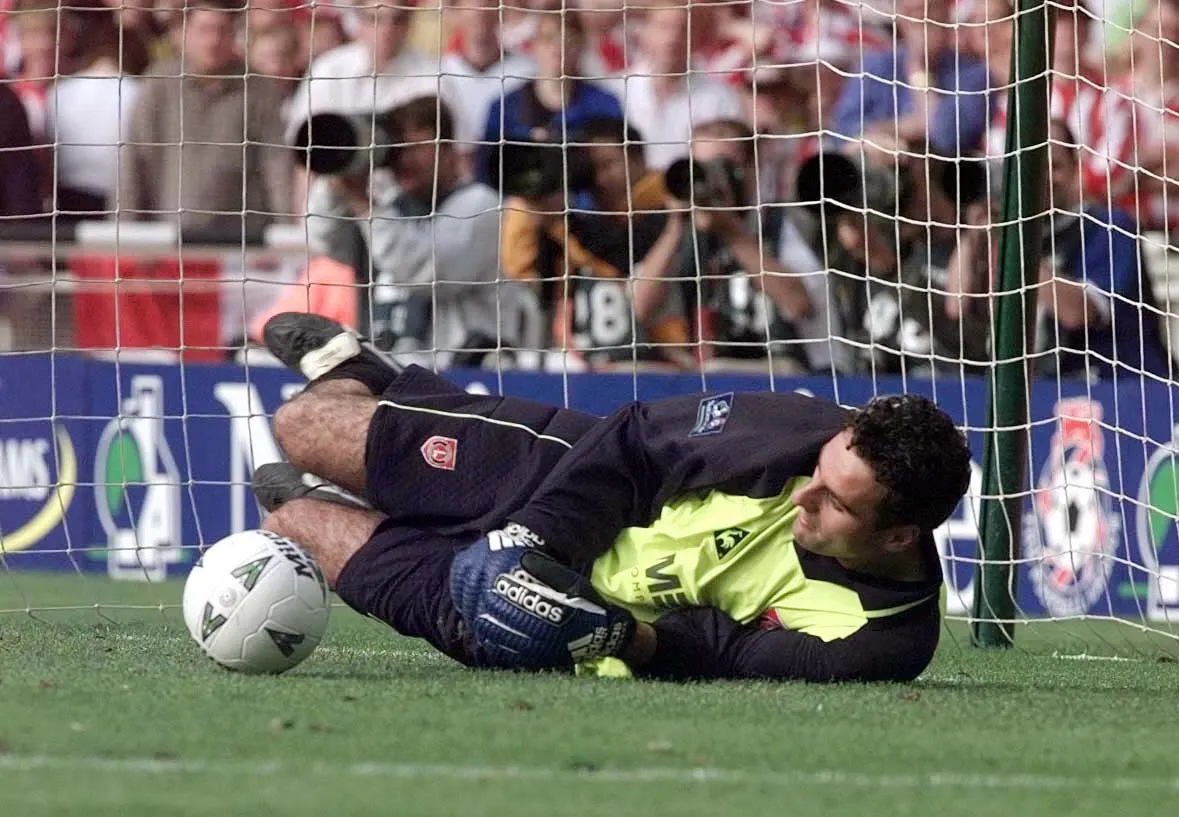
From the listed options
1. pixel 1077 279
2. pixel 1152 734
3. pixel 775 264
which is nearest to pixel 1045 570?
pixel 1077 279

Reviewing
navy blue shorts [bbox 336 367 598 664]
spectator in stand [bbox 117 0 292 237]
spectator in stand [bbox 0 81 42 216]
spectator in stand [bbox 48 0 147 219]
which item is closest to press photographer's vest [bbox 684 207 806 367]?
spectator in stand [bbox 117 0 292 237]

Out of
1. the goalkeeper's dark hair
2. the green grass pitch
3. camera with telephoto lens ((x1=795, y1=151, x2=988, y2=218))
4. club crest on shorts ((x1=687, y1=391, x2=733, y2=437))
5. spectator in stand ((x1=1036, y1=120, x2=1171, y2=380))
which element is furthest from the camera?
camera with telephoto lens ((x1=795, y1=151, x2=988, y2=218))

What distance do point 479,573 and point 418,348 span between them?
4.73 meters

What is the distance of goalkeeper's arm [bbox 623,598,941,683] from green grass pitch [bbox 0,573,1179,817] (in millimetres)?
118

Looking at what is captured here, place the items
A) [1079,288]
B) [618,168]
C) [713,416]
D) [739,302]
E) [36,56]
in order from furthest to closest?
[36,56] < [739,302] < [618,168] < [1079,288] < [713,416]

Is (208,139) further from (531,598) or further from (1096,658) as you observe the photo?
(531,598)

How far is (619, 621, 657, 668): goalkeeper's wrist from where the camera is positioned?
491 cm

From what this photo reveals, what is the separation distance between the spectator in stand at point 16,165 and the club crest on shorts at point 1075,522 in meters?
4.92

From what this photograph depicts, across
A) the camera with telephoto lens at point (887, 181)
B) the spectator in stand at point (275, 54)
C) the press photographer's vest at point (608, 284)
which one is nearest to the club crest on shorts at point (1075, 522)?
the camera with telephoto lens at point (887, 181)

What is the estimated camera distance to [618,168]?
31.0 ft

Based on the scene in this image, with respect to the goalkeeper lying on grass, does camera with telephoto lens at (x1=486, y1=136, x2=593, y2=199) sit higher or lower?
higher

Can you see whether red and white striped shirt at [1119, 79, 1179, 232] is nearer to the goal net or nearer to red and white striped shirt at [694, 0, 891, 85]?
the goal net

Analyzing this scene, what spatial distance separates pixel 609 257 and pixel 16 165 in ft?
9.66

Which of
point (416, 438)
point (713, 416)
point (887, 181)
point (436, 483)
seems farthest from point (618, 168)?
point (713, 416)
